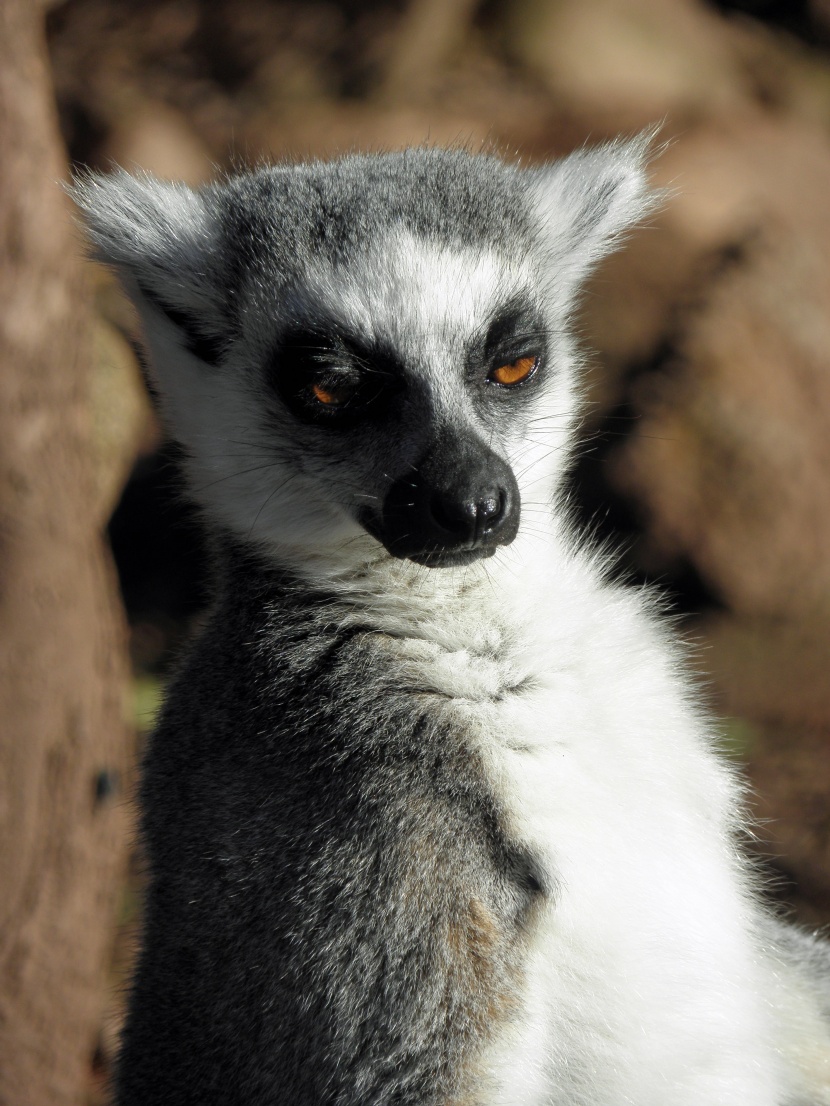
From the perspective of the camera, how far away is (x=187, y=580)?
5898mm

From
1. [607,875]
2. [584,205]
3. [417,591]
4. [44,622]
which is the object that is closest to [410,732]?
[417,591]

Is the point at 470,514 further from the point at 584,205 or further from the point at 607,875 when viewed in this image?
the point at 584,205

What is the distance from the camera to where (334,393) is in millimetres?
1843

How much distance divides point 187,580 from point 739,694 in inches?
120

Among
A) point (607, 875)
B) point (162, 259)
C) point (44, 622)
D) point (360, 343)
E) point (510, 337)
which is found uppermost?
point (510, 337)

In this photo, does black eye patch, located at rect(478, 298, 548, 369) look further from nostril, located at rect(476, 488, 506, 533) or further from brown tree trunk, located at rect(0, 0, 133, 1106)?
brown tree trunk, located at rect(0, 0, 133, 1106)

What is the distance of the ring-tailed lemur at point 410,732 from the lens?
1523mm

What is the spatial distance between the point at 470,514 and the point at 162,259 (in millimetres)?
872

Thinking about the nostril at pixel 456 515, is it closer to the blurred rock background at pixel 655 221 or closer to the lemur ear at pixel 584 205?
the lemur ear at pixel 584 205

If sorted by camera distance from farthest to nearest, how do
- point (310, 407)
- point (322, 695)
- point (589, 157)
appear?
point (589, 157) < point (310, 407) < point (322, 695)

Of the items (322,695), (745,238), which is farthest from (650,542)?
(322,695)

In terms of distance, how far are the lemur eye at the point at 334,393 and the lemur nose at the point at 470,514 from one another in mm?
304

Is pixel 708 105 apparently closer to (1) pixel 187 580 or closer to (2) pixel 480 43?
(2) pixel 480 43

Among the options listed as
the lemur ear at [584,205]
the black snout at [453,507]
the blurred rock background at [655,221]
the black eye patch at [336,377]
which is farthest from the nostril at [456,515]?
the blurred rock background at [655,221]
